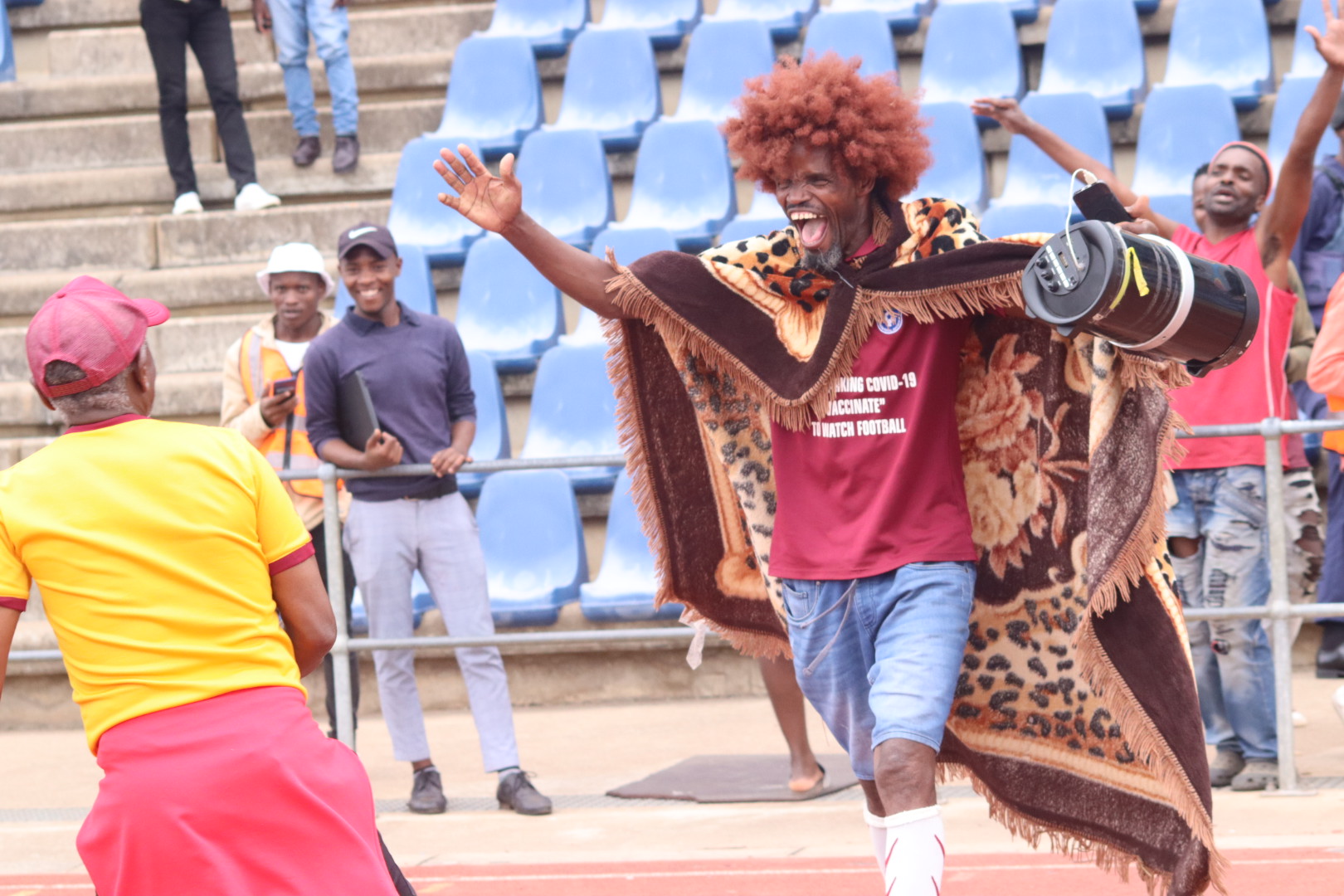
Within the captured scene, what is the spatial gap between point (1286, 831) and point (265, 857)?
3.47 metres

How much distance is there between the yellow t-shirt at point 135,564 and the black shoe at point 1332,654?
17.8 feet

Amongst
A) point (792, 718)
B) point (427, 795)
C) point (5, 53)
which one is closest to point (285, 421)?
point (427, 795)

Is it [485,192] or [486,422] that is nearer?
[485,192]

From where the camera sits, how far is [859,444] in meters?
3.87

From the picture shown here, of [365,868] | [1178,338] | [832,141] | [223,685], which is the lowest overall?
[365,868]

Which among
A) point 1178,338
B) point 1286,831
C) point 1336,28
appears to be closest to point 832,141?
point 1178,338

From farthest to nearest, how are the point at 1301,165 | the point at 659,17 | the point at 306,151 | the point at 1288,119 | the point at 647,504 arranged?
the point at 659,17 → the point at 306,151 → the point at 1288,119 → the point at 1301,165 → the point at 647,504

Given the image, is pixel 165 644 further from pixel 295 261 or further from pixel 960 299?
pixel 295 261

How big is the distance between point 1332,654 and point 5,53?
30.3 feet

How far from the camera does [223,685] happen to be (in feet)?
9.54

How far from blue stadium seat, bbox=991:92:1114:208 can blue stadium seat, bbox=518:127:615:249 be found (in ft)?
7.16

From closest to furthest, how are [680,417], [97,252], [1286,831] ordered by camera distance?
[680,417] < [1286,831] < [97,252]

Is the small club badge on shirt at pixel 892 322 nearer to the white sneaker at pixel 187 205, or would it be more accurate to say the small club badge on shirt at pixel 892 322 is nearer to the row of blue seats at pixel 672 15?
the row of blue seats at pixel 672 15

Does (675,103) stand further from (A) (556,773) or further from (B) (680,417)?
(B) (680,417)
